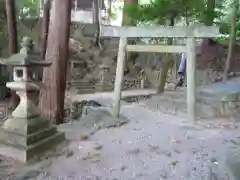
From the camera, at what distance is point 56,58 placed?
723 centimetres

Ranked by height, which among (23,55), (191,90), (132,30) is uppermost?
(132,30)

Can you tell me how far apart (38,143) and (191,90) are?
3123mm

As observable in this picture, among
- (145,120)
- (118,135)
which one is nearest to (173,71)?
(145,120)

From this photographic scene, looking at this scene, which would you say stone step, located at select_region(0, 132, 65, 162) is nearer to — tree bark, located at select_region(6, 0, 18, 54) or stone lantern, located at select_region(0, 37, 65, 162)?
stone lantern, located at select_region(0, 37, 65, 162)

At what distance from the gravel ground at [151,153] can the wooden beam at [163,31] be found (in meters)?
1.84

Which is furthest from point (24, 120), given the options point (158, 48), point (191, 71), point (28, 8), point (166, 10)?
point (28, 8)

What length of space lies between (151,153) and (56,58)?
12.7ft

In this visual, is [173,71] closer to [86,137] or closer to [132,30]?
[132,30]

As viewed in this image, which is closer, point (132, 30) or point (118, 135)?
point (118, 135)

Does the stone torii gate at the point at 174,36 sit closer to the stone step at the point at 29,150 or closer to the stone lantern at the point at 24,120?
the stone lantern at the point at 24,120

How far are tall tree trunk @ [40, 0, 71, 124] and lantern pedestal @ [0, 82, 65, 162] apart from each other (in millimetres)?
2735

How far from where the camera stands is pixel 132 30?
601cm

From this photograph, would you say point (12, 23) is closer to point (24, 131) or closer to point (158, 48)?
point (158, 48)

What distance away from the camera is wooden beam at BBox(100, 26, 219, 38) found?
5344 mm
